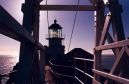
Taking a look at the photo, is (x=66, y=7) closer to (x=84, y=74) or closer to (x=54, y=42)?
(x=84, y=74)

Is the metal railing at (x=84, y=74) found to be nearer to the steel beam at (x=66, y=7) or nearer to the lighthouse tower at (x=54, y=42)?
the steel beam at (x=66, y=7)

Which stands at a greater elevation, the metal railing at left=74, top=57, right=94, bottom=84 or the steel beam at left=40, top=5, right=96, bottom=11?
the steel beam at left=40, top=5, right=96, bottom=11

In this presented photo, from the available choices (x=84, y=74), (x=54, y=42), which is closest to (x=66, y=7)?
(x=84, y=74)

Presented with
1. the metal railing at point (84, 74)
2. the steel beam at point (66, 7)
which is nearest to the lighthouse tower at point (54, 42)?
the metal railing at point (84, 74)

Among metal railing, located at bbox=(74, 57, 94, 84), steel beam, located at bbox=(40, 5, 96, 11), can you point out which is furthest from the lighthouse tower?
steel beam, located at bbox=(40, 5, 96, 11)

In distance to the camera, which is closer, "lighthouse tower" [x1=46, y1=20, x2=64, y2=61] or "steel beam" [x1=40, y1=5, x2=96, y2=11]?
"steel beam" [x1=40, y1=5, x2=96, y2=11]

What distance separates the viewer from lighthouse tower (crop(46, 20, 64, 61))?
2944cm

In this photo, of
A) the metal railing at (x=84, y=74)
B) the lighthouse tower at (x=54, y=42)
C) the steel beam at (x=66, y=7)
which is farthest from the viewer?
the lighthouse tower at (x=54, y=42)

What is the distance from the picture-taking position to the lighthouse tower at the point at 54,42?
1159 inches

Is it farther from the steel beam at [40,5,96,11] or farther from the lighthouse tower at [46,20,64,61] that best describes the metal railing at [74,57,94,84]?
the lighthouse tower at [46,20,64,61]

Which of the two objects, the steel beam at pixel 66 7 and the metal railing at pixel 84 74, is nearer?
the metal railing at pixel 84 74

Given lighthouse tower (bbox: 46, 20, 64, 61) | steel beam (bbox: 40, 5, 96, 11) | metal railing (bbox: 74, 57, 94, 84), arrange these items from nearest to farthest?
metal railing (bbox: 74, 57, 94, 84)
steel beam (bbox: 40, 5, 96, 11)
lighthouse tower (bbox: 46, 20, 64, 61)

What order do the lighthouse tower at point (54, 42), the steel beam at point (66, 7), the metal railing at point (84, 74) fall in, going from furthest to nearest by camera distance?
the lighthouse tower at point (54, 42) → the steel beam at point (66, 7) → the metal railing at point (84, 74)

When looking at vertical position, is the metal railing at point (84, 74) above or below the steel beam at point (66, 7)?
below
